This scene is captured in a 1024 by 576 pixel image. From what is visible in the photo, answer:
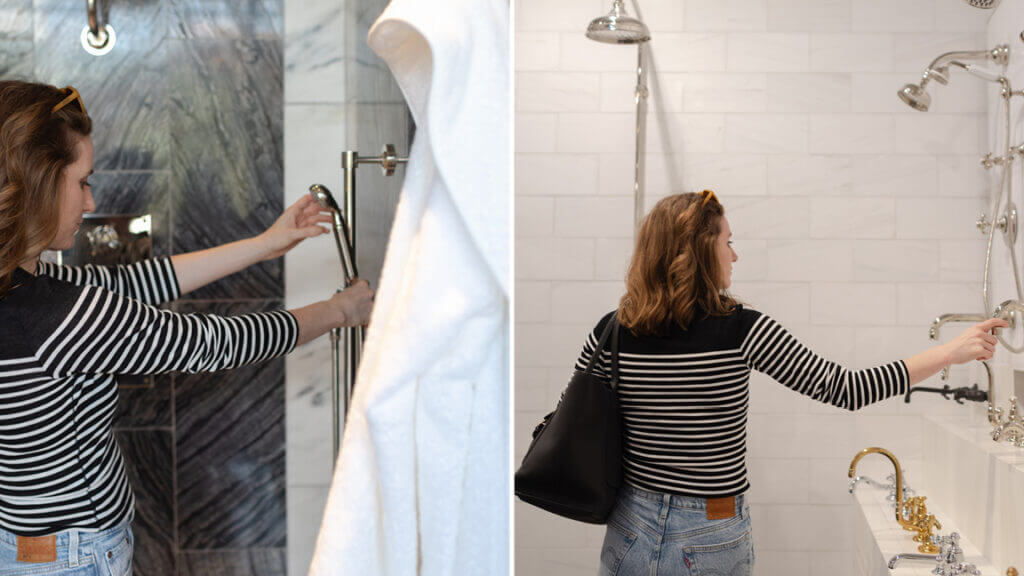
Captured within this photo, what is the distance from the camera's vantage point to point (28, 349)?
1.24 metres

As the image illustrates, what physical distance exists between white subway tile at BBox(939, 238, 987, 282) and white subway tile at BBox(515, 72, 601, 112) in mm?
495

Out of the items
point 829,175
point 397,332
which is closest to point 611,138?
point 829,175

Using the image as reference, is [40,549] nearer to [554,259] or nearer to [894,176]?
[554,259]

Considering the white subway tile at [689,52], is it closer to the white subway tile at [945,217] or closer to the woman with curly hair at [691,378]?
the woman with curly hair at [691,378]

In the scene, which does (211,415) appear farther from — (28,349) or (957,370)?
(957,370)

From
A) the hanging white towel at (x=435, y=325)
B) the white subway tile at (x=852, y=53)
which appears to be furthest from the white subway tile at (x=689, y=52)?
the hanging white towel at (x=435, y=325)

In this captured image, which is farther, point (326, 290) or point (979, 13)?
point (326, 290)

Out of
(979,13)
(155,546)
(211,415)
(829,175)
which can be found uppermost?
(979,13)

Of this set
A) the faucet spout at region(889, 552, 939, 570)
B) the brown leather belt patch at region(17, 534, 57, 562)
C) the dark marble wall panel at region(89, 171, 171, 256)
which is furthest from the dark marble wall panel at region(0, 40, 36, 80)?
the faucet spout at region(889, 552, 939, 570)

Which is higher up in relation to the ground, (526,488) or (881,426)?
(881,426)

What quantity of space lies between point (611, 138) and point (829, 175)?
30cm

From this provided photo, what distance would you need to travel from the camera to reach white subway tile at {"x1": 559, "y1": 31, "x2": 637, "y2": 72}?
1187mm

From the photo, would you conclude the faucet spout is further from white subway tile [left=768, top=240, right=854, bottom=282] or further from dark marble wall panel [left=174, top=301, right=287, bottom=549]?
dark marble wall panel [left=174, top=301, right=287, bottom=549]

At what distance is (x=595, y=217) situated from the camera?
1.19 meters
